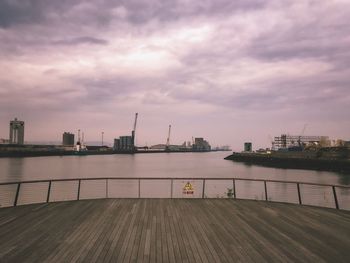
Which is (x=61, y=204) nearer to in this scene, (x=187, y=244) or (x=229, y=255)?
(x=187, y=244)

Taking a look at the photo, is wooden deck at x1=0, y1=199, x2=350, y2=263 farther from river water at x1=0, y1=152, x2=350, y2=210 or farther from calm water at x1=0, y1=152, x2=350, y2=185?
calm water at x1=0, y1=152, x2=350, y2=185

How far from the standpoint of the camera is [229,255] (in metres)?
7.02

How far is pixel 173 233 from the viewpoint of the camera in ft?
29.1

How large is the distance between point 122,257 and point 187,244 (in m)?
1.85

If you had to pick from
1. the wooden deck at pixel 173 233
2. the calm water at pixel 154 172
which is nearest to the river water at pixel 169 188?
the calm water at pixel 154 172

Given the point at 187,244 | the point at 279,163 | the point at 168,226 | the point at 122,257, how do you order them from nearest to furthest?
1. the point at 122,257
2. the point at 187,244
3. the point at 168,226
4. the point at 279,163

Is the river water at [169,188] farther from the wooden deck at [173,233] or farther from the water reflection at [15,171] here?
the wooden deck at [173,233]

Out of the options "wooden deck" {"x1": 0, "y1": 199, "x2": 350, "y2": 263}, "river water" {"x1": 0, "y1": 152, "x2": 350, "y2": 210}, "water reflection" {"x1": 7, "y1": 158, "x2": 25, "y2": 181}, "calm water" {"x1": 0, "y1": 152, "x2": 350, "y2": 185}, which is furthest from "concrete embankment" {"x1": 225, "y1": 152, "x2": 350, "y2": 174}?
"wooden deck" {"x1": 0, "y1": 199, "x2": 350, "y2": 263}

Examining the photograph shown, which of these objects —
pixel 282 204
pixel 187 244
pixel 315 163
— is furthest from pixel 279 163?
pixel 187 244

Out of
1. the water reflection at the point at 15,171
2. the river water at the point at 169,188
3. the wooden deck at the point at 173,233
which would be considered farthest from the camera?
the water reflection at the point at 15,171

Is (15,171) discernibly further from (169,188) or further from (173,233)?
(173,233)

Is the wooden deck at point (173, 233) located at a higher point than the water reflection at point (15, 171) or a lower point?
higher

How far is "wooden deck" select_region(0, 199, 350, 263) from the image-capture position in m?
7.00

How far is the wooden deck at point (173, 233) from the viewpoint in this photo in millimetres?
7004
